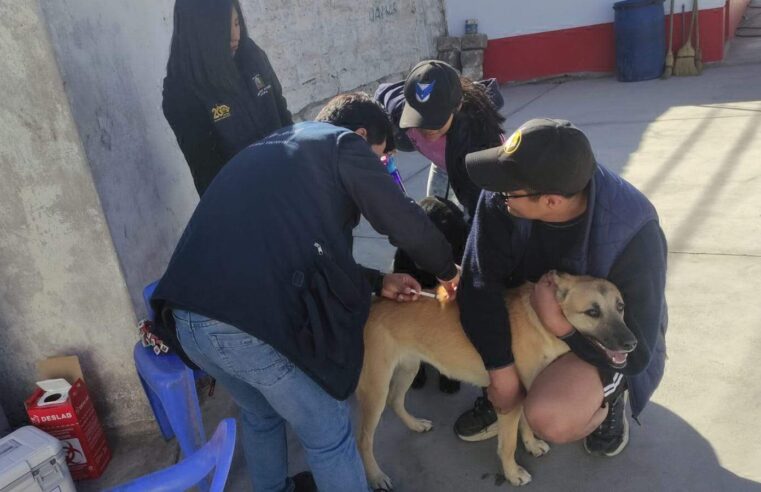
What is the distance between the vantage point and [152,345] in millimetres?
2463

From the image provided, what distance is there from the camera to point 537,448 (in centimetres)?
254

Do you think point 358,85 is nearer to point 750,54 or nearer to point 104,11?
point 104,11

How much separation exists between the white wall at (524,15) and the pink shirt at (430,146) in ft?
23.6

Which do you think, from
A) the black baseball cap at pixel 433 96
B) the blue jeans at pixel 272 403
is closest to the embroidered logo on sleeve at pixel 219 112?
the black baseball cap at pixel 433 96

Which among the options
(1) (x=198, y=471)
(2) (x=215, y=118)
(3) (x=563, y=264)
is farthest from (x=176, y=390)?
(3) (x=563, y=264)

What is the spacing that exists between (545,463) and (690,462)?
532 millimetres

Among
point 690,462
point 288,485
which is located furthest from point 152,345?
point 690,462

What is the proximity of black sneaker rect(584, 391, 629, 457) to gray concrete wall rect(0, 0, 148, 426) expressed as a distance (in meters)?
2.03

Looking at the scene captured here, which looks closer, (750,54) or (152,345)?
(152,345)

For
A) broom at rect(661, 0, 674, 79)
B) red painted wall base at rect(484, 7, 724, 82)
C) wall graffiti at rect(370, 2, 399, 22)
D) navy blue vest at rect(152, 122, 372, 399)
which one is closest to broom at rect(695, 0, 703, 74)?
red painted wall base at rect(484, 7, 724, 82)

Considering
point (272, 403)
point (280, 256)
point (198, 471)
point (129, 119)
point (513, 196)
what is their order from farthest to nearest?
point (129, 119) < point (513, 196) < point (272, 403) < point (280, 256) < point (198, 471)

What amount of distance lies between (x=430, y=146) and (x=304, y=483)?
167 cm

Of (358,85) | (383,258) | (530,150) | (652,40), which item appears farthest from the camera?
(652,40)

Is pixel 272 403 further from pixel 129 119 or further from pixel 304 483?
pixel 129 119
